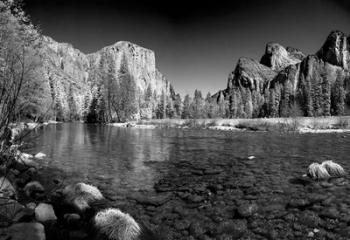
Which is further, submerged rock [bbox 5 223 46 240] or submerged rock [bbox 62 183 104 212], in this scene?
submerged rock [bbox 62 183 104 212]

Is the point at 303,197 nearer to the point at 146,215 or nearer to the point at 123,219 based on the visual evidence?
the point at 146,215

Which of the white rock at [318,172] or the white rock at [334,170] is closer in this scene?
the white rock at [318,172]

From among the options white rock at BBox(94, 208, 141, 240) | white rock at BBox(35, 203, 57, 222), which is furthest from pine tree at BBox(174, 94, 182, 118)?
white rock at BBox(94, 208, 141, 240)

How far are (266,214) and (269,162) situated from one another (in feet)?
25.5

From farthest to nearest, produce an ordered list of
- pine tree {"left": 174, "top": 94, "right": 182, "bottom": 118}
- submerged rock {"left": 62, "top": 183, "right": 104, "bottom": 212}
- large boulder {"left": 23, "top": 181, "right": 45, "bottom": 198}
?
pine tree {"left": 174, "top": 94, "right": 182, "bottom": 118}, large boulder {"left": 23, "top": 181, "right": 45, "bottom": 198}, submerged rock {"left": 62, "top": 183, "right": 104, "bottom": 212}

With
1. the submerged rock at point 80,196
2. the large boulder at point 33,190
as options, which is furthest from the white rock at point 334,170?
the large boulder at point 33,190

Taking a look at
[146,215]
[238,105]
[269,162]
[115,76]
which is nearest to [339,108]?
[238,105]

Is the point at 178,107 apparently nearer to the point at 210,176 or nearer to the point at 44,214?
the point at 210,176

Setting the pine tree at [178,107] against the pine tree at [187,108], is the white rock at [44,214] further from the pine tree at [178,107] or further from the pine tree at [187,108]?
the pine tree at [178,107]

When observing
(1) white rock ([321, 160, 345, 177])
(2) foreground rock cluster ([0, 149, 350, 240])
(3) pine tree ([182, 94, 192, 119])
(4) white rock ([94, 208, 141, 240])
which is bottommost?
(2) foreground rock cluster ([0, 149, 350, 240])

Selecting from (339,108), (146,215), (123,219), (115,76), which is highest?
(115,76)

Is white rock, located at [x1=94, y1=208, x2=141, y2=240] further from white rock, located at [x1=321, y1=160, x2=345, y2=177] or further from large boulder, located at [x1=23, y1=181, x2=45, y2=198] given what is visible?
white rock, located at [x1=321, y1=160, x2=345, y2=177]

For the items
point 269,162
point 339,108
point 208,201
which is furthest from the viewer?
point 339,108

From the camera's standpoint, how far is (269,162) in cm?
1430
